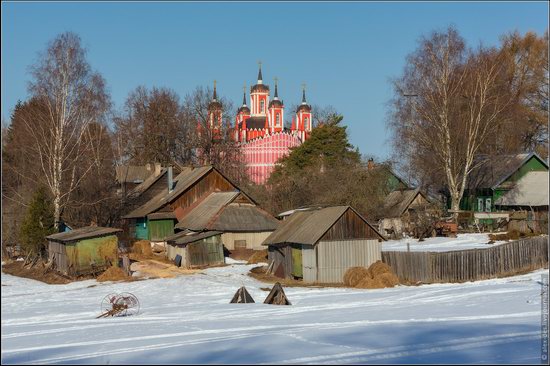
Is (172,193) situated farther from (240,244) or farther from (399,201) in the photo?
(399,201)

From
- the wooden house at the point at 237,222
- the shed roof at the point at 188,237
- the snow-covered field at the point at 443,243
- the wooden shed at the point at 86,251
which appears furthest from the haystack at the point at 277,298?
the wooden house at the point at 237,222

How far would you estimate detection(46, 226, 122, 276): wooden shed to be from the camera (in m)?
35.4

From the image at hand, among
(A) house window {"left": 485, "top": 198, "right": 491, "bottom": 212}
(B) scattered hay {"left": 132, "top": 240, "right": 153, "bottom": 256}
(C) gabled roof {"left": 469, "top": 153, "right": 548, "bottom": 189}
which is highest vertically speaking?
(C) gabled roof {"left": 469, "top": 153, "right": 548, "bottom": 189}

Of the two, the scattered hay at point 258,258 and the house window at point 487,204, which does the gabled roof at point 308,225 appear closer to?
the scattered hay at point 258,258

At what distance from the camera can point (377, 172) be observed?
51625mm

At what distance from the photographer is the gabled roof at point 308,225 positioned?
3312 cm

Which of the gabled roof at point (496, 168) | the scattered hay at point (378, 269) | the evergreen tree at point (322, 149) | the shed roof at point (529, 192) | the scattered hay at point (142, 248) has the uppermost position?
the evergreen tree at point (322, 149)

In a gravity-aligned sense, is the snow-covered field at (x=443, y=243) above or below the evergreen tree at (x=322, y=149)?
below

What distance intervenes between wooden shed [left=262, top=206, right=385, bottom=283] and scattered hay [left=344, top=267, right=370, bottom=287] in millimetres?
1390

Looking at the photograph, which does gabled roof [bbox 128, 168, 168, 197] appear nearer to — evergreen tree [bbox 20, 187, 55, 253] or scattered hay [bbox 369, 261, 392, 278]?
evergreen tree [bbox 20, 187, 55, 253]

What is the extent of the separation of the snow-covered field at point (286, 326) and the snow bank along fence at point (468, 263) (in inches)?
66.1

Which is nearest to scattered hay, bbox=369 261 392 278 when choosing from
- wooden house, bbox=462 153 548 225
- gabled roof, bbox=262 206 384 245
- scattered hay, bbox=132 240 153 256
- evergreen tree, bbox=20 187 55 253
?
gabled roof, bbox=262 206 384 245

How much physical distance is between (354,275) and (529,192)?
22.3 metres

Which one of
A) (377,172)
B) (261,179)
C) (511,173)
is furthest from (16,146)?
(261,179)
